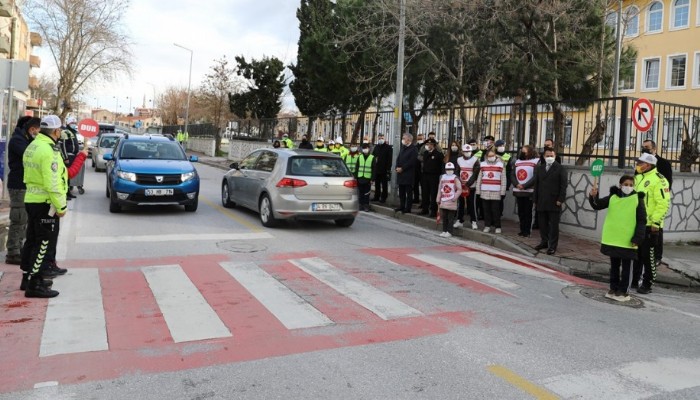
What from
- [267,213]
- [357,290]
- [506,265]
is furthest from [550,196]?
[267,213]

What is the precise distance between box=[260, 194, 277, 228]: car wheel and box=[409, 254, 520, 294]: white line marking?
309 cm

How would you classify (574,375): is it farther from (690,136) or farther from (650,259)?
(690,136)

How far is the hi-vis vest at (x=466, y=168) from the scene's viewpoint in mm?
11938

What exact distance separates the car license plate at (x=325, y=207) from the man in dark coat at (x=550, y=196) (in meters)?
3.68

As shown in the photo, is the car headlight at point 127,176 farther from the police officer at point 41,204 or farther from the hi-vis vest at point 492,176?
the hi-vis vest at point 492,176

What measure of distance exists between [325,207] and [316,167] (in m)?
0.83

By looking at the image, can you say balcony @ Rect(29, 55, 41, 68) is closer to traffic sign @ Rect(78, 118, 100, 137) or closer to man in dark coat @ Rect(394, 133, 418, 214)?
traffic sign @ Rect(78, 118, 100, 137)

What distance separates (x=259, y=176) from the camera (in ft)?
38.9

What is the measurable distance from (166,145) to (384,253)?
694 cm

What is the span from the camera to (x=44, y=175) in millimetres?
5996

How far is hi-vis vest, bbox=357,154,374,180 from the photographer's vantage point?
14586 mm

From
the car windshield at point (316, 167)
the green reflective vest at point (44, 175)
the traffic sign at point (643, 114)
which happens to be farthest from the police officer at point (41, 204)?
the traffic sign at point (643, 114)

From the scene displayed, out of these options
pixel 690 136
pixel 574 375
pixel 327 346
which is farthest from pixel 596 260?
pixel 327 346

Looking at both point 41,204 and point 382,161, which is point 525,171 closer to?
point 382,161
